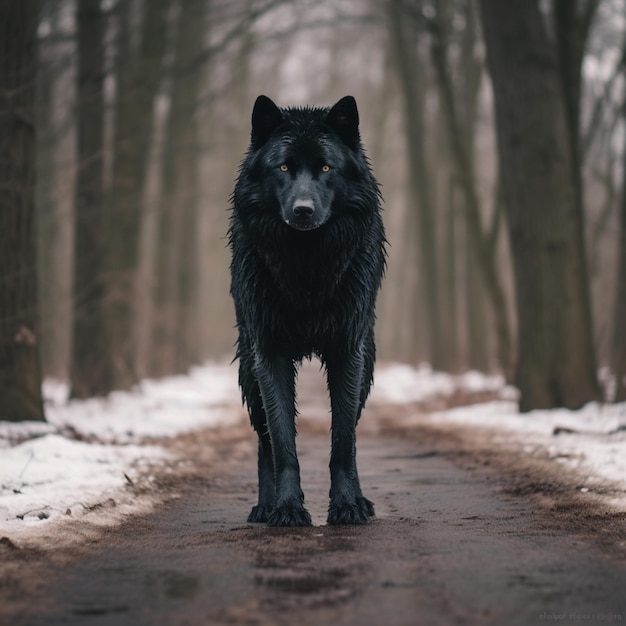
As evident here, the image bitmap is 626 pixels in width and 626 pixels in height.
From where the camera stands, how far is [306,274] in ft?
19.9

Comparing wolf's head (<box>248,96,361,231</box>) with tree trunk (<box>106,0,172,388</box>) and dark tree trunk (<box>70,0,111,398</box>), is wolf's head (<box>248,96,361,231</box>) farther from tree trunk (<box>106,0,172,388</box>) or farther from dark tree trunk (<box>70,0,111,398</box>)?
tree trunk (<box>106,0,172,388</box>)

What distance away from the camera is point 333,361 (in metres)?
6.31

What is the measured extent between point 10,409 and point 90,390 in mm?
5333

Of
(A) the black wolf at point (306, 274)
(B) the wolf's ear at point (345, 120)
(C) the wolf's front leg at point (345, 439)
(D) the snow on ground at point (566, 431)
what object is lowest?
(D) the snow on ground at point (566, 431)

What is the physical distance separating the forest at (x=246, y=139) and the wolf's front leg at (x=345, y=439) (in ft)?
3.32

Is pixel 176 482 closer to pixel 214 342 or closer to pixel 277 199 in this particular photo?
pixel 277 199

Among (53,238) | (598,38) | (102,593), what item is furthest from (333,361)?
(598,38)

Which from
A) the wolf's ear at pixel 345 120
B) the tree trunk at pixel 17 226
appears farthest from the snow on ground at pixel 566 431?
the tree trunk at pixel 17 226

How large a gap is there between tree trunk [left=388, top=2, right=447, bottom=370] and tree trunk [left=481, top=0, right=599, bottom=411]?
Result: 34.2ft

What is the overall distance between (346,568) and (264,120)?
304 centimetres

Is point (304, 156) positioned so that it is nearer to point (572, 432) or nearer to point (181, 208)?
point (572, 432)

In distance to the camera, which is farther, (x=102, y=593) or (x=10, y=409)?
(x=10, y=409)

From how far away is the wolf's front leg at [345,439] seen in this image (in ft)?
19.4

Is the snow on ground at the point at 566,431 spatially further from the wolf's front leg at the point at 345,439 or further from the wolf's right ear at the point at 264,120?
the wolf's right ear at the point at 264,120
